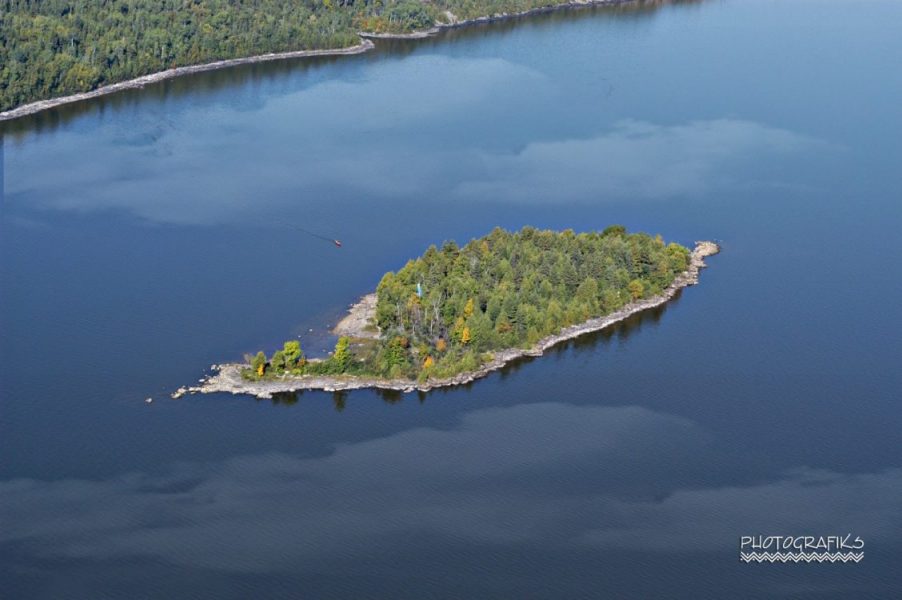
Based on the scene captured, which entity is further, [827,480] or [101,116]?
[101,116]

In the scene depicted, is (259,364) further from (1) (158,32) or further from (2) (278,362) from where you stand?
(1) (158,32)

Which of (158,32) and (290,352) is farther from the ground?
(158,32)

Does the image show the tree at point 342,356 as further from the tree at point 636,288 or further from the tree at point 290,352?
the tree at point 636,288

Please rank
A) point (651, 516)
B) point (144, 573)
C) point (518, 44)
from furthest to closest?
point (518, 44)
point (651, 516)
point (144, 573)

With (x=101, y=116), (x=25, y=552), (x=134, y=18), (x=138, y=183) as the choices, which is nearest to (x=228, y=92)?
(x=101, y=116)

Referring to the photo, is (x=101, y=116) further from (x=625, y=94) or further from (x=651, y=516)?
(x=651, y=516)

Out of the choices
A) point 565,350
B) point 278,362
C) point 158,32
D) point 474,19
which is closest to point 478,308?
point 565,350

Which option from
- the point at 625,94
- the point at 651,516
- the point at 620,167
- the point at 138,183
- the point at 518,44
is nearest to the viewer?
the point at 651,516
